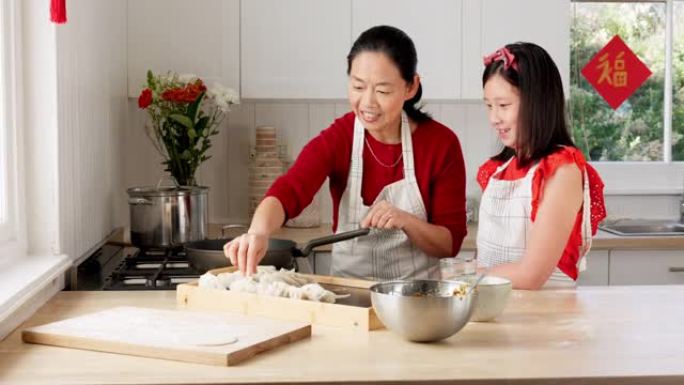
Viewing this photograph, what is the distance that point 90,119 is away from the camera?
273 cm

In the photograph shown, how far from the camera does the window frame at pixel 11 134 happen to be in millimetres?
2020

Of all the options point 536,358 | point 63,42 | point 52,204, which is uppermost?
point 63,42

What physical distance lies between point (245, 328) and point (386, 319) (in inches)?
9.0

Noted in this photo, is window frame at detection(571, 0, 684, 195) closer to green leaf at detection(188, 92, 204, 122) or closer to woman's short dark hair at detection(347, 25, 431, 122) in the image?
green leaf at detection(188, 92, 204, 122)

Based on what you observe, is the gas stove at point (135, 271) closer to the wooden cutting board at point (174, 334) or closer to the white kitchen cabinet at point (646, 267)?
the wooden cutting board at point (174, 334)

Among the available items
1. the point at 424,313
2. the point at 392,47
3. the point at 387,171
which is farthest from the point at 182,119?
the point at 424,313

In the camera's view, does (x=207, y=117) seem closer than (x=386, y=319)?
No

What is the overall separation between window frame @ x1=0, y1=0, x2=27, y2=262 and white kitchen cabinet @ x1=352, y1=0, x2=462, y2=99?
→ 1.62 m

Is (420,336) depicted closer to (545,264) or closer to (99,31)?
(545,264)

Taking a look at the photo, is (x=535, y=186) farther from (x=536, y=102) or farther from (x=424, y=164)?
(x=424, y=164)

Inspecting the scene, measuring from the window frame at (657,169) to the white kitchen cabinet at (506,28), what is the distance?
21.7 inches

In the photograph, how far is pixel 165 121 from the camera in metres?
3.41

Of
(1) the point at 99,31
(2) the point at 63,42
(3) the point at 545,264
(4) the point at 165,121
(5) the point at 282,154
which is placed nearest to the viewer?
(3) the point at 545,264

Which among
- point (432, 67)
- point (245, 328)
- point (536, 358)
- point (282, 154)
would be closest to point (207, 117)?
point (282, 154)
